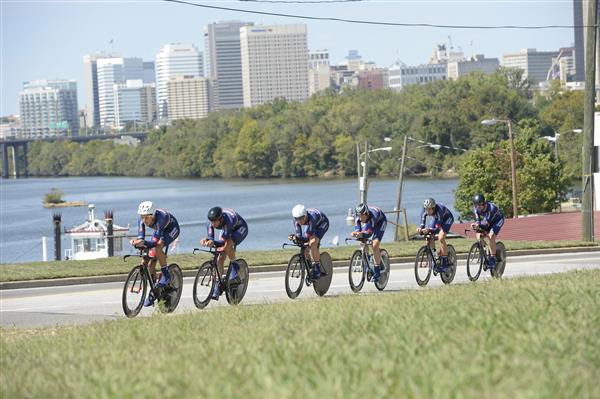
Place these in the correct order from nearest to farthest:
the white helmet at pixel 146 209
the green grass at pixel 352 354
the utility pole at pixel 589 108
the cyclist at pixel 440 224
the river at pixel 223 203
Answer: the green grass at pixel 352 354 → the white helmet at pixel 146 209 → the cyclist at pixel 440 224 → the utility pole at pixel 589 108 → the river at pixel 223 203

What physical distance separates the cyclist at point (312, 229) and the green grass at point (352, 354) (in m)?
4.88

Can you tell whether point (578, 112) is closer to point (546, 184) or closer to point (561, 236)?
point (546, 184)

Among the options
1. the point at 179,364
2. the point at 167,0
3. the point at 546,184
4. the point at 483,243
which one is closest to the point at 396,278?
the point at 483,243

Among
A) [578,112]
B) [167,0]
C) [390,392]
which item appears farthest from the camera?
[578,112]

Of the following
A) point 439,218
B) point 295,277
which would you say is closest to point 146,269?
point 295,277

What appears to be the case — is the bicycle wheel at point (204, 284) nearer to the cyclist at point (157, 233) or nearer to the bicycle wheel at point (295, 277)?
the cyclist at point (157, 233)

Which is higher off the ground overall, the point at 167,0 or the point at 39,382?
the point at 167,0

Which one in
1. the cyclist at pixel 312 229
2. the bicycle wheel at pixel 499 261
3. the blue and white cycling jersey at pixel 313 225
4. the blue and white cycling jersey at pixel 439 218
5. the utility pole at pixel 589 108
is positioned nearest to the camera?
the cyclist at pixel 312 229

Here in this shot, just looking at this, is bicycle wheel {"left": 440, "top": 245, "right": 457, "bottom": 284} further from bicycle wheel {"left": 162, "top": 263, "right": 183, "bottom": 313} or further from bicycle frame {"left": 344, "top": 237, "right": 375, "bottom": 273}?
bicycle wheel {"left": 162, "top": 263, "right": 183, "bottom": 313}

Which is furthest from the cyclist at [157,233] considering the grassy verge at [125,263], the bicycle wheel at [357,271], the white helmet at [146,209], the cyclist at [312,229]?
the grassy verge at [125,263]

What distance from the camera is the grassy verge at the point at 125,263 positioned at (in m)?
25.7

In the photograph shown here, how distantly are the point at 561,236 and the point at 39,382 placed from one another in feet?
102

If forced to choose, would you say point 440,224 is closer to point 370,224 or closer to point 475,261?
point 475,261

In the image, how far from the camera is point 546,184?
7725 centimetres
